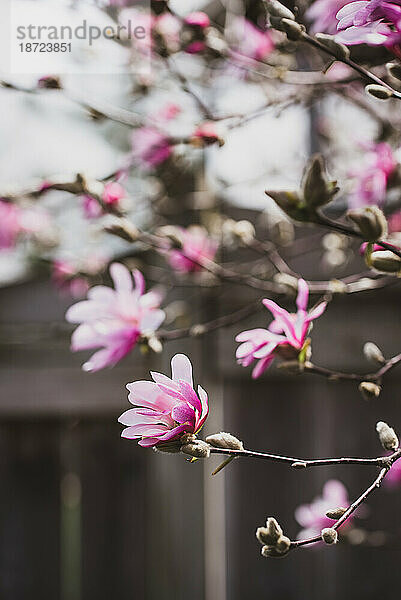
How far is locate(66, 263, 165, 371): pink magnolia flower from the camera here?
0.81 meters

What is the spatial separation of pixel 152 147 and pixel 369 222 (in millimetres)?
555

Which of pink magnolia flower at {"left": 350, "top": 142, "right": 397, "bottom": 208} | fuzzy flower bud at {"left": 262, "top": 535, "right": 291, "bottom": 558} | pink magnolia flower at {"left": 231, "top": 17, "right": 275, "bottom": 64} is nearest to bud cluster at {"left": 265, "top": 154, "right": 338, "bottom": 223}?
fuzzy flower bud at {"left": 262, "top": 535, "right": 291, "bottom": 558}

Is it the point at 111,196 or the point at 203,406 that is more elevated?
the point at 111,196

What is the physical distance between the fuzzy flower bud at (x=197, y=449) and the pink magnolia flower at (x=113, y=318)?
0.87ft

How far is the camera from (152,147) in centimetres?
106

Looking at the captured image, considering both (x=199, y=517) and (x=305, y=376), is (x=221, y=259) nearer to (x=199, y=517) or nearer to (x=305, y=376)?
(x=305, y=376)

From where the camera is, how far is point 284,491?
174 centimetres

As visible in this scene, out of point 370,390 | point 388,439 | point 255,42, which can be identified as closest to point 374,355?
point 370,390

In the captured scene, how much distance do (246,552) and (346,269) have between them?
A: 61cm

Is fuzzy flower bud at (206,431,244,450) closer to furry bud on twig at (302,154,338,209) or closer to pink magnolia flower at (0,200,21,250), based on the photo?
furry bud on twig at (302,154,338,209)

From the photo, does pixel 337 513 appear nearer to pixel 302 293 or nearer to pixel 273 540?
pixel 273 540

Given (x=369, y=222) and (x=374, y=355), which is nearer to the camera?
(x=369, y=222)

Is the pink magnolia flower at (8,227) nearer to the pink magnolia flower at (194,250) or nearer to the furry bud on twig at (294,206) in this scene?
the pink magnolia flower at (194,250)

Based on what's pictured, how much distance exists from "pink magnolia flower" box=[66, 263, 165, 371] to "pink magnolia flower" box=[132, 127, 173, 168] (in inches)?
10.2
